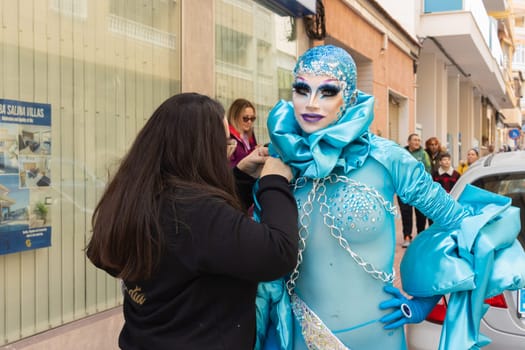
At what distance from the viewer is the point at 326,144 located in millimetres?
1905

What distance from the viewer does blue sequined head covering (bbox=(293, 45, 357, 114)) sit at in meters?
1.96

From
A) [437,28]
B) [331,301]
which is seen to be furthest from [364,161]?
[437,28]

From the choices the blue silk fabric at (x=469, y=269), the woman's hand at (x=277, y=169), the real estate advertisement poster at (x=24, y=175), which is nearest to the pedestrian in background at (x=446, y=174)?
the real estate advertisement poster at (x=24, y=175)

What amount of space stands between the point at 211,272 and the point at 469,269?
0.90 m

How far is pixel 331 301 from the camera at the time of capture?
1917mm

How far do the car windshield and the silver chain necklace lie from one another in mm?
1279

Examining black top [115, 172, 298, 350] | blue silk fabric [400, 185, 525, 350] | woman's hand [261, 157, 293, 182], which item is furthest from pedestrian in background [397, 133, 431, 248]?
black top [115, 172, 298, 350]

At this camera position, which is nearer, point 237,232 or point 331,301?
point 237,232

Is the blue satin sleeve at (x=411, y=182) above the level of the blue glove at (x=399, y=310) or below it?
above

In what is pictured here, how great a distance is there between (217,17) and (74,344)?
374 cm

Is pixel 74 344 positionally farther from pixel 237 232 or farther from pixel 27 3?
pixel 237 232

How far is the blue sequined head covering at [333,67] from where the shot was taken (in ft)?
6.42

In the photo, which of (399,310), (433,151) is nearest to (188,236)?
(399,310)

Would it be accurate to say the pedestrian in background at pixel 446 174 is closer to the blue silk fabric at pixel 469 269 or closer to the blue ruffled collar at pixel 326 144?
the blue silk fabric at pixel 469 269
